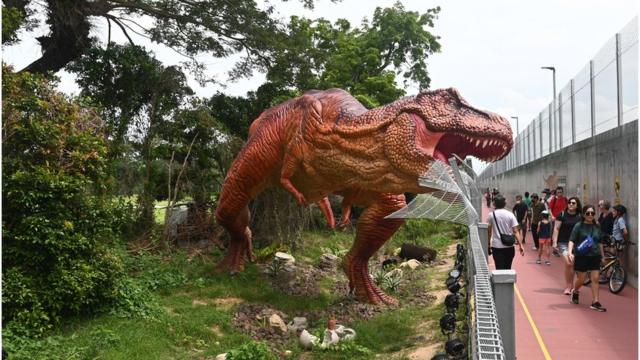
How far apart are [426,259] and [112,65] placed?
873cm

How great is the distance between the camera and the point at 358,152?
6492 mm

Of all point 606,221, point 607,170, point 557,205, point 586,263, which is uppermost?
point 607,170

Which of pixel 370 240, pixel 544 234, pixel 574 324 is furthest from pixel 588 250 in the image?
pixel 544 234

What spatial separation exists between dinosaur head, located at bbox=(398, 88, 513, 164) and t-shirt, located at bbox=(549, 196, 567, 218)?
484 centimetres

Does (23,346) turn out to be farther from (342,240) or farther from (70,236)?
(342,240)

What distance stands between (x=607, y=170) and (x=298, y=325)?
5897mm

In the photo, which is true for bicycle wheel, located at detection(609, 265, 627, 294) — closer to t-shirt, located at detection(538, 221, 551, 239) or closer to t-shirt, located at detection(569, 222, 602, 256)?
t-shirt, located at detection(569, 222, 602, 256)

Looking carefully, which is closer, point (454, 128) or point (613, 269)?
point (454, 128)

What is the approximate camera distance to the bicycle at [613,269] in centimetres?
707

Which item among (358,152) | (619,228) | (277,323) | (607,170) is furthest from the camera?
(607,170)

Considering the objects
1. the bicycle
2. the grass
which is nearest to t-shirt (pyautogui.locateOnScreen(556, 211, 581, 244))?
the bicycle

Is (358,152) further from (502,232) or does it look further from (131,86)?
(131,86)

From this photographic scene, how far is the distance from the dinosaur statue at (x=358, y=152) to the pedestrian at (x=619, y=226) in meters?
3.11

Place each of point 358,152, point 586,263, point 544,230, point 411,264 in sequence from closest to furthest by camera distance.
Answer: point 586,263
point 358,152
point 544,230
point 411,264
